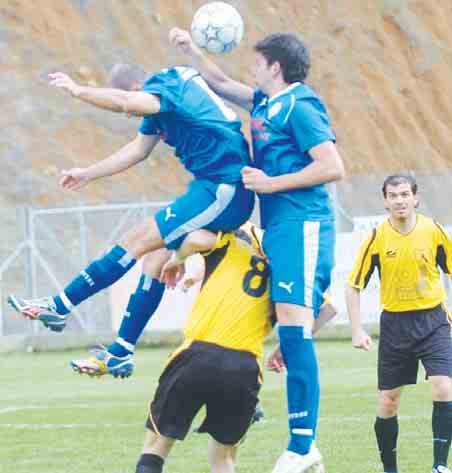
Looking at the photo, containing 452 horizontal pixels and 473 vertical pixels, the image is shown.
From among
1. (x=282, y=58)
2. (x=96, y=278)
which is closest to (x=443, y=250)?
(x=282, y=58)

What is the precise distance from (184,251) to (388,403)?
2.21m

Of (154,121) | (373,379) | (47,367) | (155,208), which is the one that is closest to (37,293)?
(155,208)

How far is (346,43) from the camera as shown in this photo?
3862 cm

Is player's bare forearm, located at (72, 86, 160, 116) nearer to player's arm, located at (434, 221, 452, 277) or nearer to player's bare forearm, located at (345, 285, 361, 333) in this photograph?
player's bare forearm, located at (345, 285, 361, 333)

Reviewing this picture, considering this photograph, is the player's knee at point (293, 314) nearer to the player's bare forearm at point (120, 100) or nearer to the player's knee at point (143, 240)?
the player's knee at point (143, 240)

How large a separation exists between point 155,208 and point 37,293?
2.58 metres

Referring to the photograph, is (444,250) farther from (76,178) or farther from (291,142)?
(76,178)

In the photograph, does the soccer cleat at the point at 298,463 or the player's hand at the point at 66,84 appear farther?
the player's hand at the point at 66,84

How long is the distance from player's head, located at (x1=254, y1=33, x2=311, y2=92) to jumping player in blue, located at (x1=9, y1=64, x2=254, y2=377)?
1.55ft

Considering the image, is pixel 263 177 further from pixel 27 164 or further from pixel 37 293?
pixel 27 164

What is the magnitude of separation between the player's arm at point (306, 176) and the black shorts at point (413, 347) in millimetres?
1958

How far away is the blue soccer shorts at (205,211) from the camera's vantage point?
7.70 m

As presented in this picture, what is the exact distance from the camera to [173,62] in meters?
33.5

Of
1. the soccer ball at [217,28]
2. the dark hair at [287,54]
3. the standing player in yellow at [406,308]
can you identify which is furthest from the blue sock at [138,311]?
the dark hair at [287,54]
